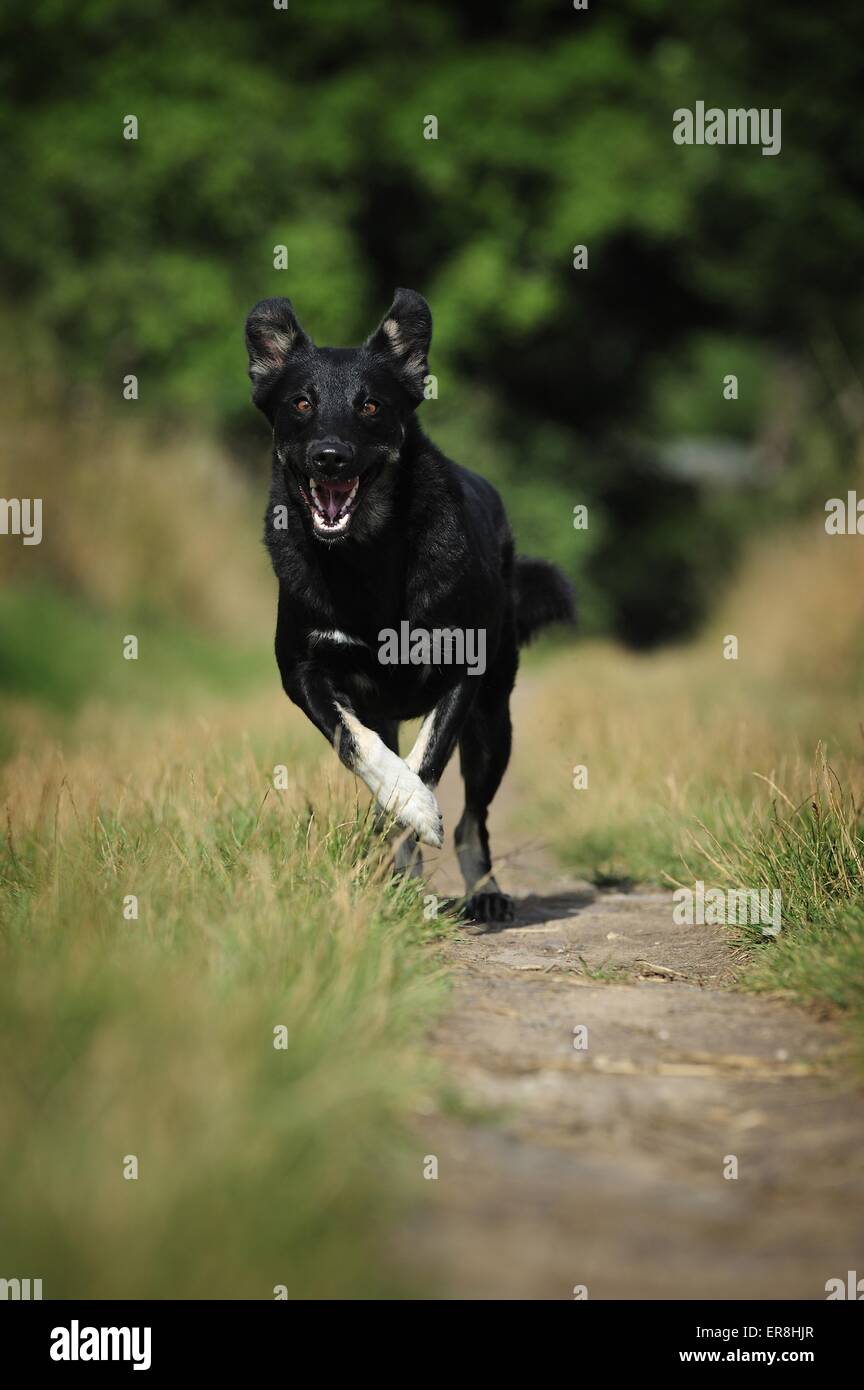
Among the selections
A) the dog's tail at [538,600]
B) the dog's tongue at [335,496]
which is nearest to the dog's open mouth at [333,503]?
the dog's tongue at [335,496]

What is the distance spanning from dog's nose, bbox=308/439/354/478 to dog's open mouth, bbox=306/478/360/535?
66 millimetres

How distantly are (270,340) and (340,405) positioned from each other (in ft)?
1.66

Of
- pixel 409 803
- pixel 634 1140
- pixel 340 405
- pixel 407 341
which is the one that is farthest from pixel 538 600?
pixel 634 1140

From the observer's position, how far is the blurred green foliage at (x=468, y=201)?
59.8 ft

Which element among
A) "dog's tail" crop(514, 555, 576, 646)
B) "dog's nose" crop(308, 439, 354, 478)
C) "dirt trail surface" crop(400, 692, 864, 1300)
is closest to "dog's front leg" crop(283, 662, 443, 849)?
"dirt trail surface" crop(400, 692, 864, 1300)

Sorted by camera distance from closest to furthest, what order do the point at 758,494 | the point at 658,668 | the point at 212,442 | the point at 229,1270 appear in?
1. the point at 229,1270
2. the point at 658,668
3. the point at 212,442
4. the point at 758,494

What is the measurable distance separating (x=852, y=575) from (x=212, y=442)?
23.4 ft

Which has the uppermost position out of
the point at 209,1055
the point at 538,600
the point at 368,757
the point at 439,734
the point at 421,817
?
the point at 538,600

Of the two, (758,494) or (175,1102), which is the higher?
(758,494)

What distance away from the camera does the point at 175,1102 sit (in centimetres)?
241

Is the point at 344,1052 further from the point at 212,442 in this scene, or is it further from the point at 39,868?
the point at 212,442

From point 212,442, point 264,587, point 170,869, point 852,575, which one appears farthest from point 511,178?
point 170,869

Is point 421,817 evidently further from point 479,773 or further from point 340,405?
point 340,405

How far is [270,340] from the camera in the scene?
5070 millimetres
